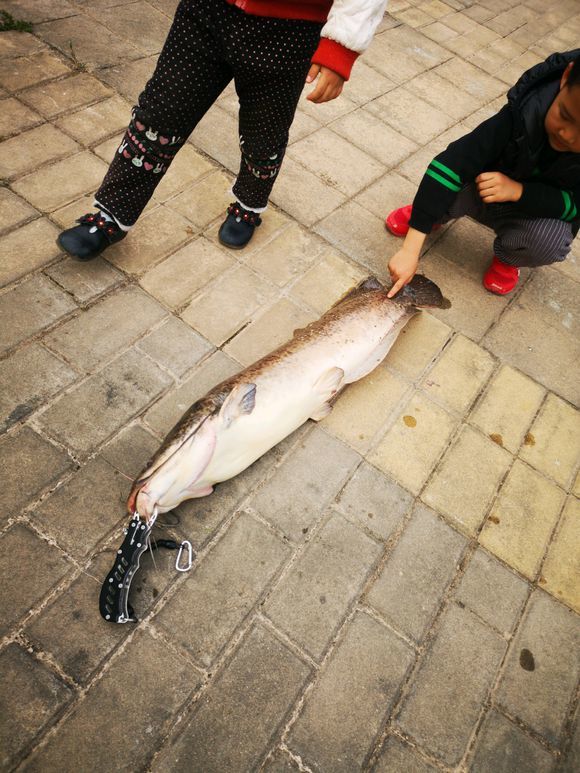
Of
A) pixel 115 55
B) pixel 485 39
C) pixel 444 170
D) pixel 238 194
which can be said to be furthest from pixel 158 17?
pixel 485 39

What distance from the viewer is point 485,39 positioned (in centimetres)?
624

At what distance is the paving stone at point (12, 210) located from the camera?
298cm

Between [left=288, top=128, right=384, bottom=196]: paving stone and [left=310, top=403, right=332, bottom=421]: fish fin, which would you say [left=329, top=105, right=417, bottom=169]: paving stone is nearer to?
A: [left=288, top=128, right=384, bottom=196]: paving stone

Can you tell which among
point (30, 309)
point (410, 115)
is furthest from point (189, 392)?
point (410, 115)

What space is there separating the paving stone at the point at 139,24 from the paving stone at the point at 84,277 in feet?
8.25

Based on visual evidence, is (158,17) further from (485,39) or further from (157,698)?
(157,698)

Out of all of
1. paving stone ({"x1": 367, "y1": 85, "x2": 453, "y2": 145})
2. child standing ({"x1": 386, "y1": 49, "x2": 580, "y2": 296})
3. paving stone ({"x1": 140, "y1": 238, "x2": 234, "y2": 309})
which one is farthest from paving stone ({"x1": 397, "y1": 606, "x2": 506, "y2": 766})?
paving stone ({"x1": 367, "y1": 85, "x2": 453, "y2": 145})

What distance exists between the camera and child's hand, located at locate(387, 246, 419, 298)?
3.02m

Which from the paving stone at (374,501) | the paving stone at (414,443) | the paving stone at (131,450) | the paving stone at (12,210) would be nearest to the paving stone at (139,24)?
the paving stone at (12,210)

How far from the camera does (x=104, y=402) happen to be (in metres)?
2.51

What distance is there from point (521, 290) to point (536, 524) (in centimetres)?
181

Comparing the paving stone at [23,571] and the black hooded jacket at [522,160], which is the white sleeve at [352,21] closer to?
the black hooded jacket at [522,160]

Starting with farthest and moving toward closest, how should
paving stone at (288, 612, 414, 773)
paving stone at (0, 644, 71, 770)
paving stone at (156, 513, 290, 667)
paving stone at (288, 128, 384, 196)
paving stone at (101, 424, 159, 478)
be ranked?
1. paving stone at (288, 128, 384, 196)
2. paving stone at (101, 424, 159, 478)
3. paving stone at (156, 513, 290, 667)
4. paving stone at (288, 612, 414, 773)
5. paving stone at (0, 644, 71, 770)

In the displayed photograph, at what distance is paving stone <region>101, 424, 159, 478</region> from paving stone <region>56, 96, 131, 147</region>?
222cm
